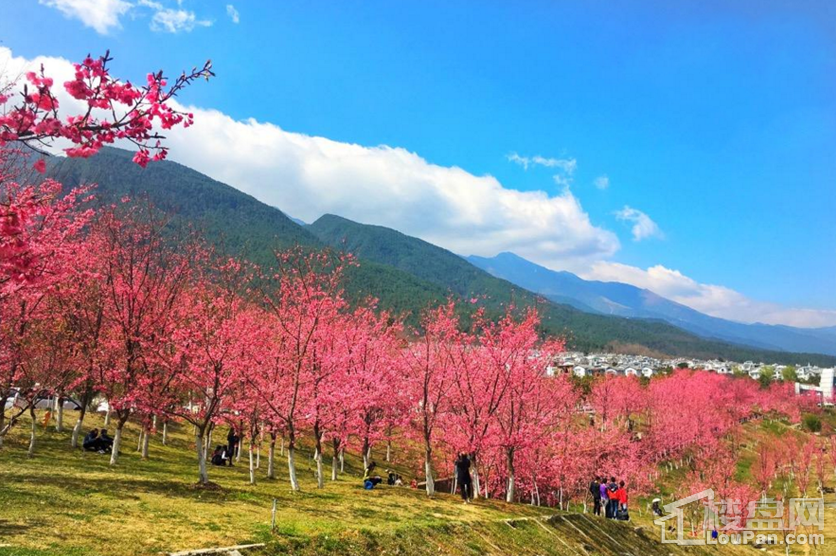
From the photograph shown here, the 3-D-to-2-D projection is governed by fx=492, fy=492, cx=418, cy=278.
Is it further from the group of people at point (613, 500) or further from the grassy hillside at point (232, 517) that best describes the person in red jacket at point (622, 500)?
the grassy hillside at point (232, 517)

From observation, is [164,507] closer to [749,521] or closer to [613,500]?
[613,500]

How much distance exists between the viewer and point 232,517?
1214cm

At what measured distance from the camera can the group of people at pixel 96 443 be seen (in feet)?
69.4

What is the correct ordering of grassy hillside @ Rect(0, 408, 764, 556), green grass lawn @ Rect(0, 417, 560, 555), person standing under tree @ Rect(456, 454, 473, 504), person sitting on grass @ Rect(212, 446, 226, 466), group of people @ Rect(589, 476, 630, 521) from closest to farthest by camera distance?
1. green grass lawn @ Rect(0, 417, 560, 555)
2. grassy hillside @ Rect(0, 408, 764, 556)
3. person standing under tree @ Rect(456, 454, 473, 504)
4. person sitting on grass @ Rect(212, 446, 226, 466)
5. group of people @ Rect(589, 476, 630, 521)

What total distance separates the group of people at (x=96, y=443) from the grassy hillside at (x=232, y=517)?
714 mm

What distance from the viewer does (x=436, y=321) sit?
76.4 feet

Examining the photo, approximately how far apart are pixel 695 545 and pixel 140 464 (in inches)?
1066

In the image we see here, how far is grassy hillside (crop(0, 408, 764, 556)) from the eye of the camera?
9.75 meters

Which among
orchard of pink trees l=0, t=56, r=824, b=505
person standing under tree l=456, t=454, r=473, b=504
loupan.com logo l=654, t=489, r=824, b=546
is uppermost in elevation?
orchard of pink trees l=0, t=56, r=824, b=505

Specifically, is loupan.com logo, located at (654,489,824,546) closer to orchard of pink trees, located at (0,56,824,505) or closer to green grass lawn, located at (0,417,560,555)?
orchard of pink trees, located at (0,56,824,505)

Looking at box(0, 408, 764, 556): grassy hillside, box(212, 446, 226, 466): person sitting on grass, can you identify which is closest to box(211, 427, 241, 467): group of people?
box(212, 446, 226, 466): person sitting on grass

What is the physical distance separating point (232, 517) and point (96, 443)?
13153mm

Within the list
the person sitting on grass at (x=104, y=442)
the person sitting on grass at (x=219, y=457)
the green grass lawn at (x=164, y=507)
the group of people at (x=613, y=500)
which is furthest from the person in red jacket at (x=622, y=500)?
the person sitting on grass at (x=104, y=442)

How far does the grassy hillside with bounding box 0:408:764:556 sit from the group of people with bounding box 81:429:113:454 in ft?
2.34
